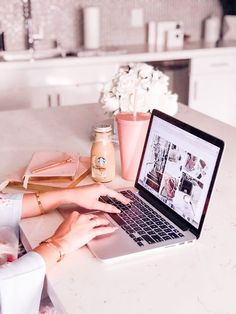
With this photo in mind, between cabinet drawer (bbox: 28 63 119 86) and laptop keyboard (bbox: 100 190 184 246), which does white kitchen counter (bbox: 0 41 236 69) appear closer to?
cabinet drawer (bbox: 28 63 119 86)

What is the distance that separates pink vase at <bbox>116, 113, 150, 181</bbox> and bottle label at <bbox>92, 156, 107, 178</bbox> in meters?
0.07

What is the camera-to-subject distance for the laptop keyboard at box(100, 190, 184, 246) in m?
1.11

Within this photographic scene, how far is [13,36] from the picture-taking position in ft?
12.5

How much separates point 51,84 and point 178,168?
2.43m

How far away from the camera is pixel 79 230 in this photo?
1107 mm

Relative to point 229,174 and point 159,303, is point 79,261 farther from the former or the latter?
point 229,174

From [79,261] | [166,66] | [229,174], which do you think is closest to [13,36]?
[166,66]

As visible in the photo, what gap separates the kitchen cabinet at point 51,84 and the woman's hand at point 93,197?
2.24m

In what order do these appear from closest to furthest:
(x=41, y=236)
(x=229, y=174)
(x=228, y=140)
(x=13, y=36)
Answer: (x=41, y=236), (x=229, y=174), (x=228, y=140), (x=13, y=36)

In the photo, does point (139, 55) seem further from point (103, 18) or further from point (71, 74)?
point (103, 18)

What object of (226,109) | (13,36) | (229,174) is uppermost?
(13,36)

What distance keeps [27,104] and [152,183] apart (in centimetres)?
231

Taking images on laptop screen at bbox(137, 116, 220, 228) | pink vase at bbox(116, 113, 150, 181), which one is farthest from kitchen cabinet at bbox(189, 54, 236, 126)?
images on laptop screen at bbox(137, 116, 220, 228)

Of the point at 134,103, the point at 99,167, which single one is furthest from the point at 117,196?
the point at 134,103
